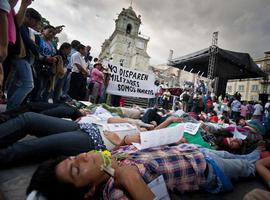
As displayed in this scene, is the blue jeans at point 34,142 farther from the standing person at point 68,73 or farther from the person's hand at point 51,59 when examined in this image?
the standing person at point 68,73

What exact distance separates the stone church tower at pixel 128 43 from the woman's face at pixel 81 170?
161 feet

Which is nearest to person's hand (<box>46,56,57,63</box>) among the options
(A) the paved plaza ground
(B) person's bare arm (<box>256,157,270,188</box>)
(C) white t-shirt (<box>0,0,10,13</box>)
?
(C) white t-shirt (<box>0,0,10,13</box>)

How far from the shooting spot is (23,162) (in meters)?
2.03

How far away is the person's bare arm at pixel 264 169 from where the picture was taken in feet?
7.62

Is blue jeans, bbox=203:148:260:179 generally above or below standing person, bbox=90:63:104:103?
below

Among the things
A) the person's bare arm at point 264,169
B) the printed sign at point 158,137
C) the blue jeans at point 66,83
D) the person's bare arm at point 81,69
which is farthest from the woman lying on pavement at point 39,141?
the blue jeans at point 66,83

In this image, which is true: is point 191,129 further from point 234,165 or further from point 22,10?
point 22,10

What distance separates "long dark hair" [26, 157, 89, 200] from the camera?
50.1 inches

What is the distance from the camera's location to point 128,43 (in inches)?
2039

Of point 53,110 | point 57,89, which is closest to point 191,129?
point 53,110

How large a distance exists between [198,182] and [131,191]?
0.87m

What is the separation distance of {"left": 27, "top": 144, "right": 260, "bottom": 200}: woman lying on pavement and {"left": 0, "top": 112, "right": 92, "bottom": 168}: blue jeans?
0.43 m

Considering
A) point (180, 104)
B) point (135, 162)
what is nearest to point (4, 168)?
point (135, 162)

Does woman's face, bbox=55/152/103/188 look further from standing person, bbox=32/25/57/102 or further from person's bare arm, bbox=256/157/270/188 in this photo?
standing person, bbox=32/25/57/102
